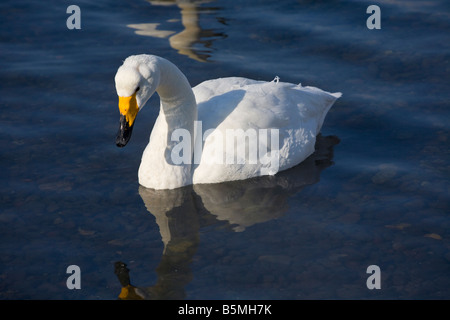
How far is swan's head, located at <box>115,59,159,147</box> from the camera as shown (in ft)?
27.9

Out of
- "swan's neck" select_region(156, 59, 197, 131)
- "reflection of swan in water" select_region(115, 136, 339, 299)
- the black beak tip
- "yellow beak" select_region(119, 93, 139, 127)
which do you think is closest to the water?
"reflection of swan in water" select_region(115, 136, 339, 299)

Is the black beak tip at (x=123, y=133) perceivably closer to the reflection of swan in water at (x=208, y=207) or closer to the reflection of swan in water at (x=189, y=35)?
the reflection of swan in water at (x=208, y=207)

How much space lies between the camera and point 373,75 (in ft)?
41.7

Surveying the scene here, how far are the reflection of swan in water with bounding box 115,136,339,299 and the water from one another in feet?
0.07

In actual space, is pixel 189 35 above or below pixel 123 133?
above

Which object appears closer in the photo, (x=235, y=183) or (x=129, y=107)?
(x=129, y=107)

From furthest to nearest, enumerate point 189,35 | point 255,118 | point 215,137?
point 189,35 < point 255,118 < point 215,137

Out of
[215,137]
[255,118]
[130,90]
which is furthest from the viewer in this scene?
[255,118]

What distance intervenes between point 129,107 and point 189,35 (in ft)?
18.2

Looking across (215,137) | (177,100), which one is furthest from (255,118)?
(177,100)

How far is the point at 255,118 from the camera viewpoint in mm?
9820

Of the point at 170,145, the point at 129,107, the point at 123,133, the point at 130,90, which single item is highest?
the point at 130,90

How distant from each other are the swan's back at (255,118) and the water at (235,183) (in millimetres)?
227

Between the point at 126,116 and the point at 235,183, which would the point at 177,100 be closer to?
the point at 126,116
